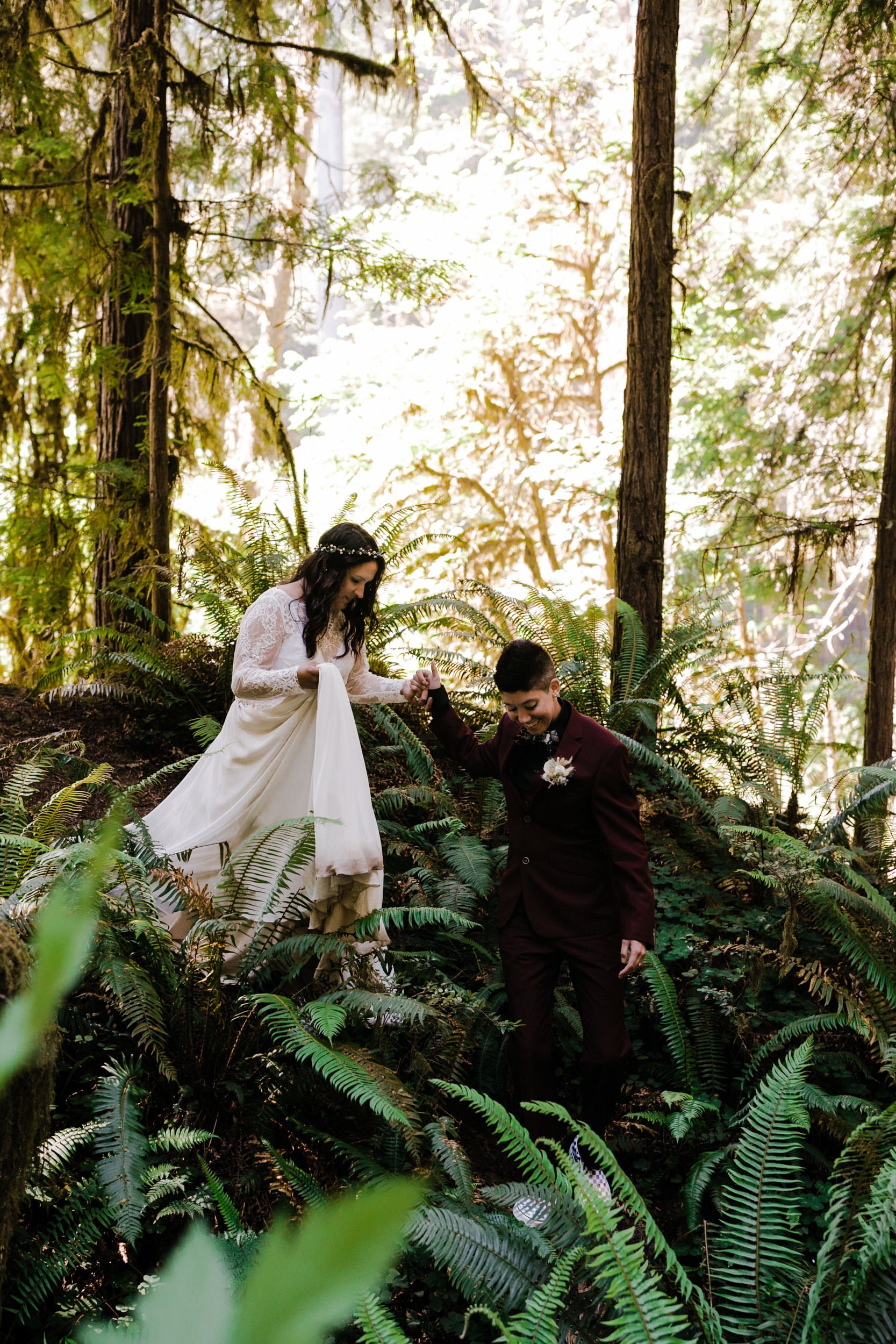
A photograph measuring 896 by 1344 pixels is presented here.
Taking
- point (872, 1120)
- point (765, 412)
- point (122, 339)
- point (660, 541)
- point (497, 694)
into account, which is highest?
point (765, 412)

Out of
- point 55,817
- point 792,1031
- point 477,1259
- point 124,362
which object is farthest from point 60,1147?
point 124,362

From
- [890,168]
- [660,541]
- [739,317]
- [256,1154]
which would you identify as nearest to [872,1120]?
[256,1154]

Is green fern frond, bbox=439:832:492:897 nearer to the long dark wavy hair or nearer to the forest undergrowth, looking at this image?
the forest undergrowth

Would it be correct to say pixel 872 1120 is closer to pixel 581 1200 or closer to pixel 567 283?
pixel 581 1200

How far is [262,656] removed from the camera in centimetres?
407

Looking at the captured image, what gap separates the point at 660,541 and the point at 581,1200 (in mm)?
4779

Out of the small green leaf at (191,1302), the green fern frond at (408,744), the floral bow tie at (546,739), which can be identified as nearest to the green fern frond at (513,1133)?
the floral bow tie at (546,739)

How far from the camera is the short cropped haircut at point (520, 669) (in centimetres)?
365

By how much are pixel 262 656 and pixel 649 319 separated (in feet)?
12.1

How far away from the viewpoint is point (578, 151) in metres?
12.6

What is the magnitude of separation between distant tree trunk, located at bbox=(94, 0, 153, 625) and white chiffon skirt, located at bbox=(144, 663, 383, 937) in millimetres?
2613

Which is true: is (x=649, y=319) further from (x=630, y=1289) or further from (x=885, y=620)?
(x=630, y=1289)

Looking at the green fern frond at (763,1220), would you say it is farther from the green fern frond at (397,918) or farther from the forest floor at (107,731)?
the forest floor at (107,731)

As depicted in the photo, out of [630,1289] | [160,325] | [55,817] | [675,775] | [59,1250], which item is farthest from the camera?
[160,325]
